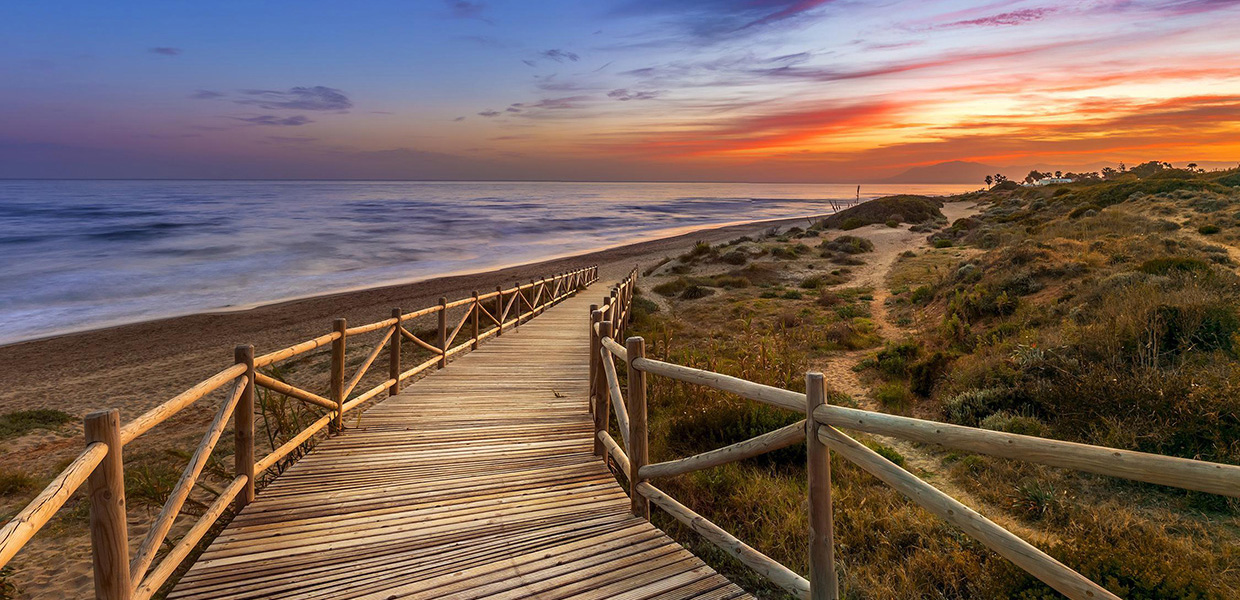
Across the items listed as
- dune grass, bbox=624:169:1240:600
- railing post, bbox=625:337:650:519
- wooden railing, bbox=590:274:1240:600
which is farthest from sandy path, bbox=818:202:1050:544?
railing post, bbox=625:337:650:519

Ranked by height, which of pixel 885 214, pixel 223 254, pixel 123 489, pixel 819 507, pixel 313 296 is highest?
pixel 885 214

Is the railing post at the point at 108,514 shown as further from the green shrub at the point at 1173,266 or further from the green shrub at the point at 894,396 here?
the green shrub at the point at 1173,266

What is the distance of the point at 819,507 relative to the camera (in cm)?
257

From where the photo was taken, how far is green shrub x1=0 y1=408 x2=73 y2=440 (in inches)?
357

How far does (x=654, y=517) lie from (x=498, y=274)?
85.9 feet

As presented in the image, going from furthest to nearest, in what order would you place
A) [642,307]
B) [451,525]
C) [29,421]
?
[642,307]
[29,421]
[451,525]

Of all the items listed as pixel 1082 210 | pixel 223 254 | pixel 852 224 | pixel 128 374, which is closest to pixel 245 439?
pixel 128 374

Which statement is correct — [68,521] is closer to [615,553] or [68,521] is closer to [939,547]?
[615,553]

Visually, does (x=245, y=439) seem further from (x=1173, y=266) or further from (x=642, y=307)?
(x=642, y=307)

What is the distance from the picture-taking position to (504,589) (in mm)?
3047

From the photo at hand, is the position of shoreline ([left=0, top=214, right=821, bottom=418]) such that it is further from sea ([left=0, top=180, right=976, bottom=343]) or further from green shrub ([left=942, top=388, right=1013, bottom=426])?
green shrub ([left=942, top=388, right=1013, bottom=426])

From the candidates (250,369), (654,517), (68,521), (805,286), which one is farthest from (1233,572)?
(805,286)

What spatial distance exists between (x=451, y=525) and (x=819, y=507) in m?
2.48

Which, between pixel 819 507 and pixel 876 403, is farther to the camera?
pixel 876 403
